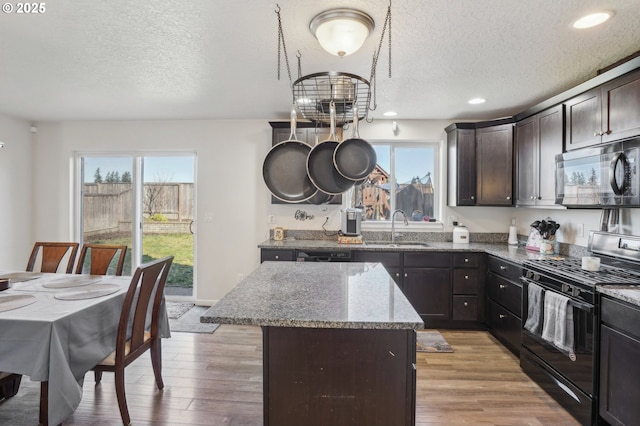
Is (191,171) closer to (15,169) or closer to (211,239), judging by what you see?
(211,239)

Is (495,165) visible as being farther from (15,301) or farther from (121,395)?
(15,301)

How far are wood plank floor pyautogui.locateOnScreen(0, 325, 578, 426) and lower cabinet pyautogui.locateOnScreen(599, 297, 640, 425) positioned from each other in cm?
36

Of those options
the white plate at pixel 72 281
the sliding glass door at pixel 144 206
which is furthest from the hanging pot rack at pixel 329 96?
the sliding glass door at pixel 144 206

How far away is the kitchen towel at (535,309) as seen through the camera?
94.8 inches

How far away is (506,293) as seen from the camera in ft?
10.1

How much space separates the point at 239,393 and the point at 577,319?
2.29m

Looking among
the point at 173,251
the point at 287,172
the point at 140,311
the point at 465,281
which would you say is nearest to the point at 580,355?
the point at 465,281

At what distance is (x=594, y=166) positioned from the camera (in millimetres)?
2416

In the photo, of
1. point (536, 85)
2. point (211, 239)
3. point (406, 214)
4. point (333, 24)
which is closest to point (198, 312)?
point (211, 239)

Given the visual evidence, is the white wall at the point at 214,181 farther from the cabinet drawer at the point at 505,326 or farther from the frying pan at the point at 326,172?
the frying pan at the point at 326,172

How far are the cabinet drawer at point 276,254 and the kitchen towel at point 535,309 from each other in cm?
222

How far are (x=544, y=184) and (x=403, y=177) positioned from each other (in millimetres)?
1604

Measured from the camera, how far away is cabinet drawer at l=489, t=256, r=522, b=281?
2889mm

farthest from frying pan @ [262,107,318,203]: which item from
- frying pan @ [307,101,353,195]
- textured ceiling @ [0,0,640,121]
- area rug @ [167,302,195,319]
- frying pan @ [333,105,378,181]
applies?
area rug @ [167,302,195,319]
